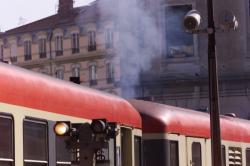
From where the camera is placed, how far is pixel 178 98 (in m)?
47.1

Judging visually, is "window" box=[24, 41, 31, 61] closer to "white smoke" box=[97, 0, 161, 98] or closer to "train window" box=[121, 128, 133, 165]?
"white smoke" box=[97, 0, 161, 98]

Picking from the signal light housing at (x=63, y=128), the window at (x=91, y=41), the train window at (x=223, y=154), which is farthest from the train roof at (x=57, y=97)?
the window at (x=91, y=41)

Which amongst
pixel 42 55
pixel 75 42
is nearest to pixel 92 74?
pixel 75 42

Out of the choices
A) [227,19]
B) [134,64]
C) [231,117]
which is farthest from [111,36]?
[227,19]

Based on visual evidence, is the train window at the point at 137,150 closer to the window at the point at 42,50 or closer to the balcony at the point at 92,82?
the balcony at the point at 92,82

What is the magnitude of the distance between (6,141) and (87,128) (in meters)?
1.06

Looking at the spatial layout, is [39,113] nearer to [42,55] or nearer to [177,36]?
[177,36]

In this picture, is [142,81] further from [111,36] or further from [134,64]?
[111,36]

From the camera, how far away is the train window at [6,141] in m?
10.7

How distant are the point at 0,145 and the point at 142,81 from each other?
3723cm

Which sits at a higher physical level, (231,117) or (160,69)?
(160,69)

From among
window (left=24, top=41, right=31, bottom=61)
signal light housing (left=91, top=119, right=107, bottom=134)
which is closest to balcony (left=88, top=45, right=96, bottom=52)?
window (left=24, top=41, right=31, bottom=61)

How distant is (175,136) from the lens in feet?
55.9

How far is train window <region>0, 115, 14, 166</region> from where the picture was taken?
10.7 metres
